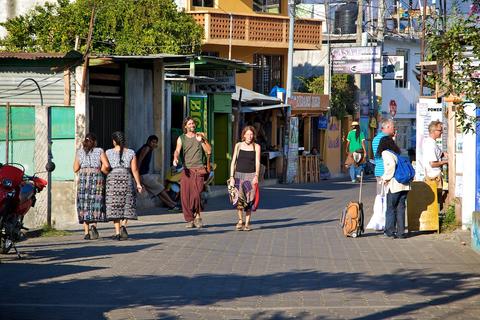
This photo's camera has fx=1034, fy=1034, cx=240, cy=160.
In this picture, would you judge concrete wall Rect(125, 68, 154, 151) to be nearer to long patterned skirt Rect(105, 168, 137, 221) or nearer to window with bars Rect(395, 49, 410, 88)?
long patterned skirt Rect(105, 168, 137, 221)

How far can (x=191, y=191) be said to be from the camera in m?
17.4

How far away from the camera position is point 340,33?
50531 millimetres

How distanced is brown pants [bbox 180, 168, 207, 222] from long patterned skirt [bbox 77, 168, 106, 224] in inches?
90.2

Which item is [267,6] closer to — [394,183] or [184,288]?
[394,183]

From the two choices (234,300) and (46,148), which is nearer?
(234,300)

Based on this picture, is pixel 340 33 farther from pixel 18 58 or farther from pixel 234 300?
pixel 234 300

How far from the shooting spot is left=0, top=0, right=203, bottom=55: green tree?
31375 mm

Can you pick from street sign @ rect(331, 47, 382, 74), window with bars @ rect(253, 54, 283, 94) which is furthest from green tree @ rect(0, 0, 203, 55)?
street sign @ rect(331, 47, 382, 74)

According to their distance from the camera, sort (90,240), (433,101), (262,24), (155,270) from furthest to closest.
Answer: (262,24), (433,101), (90,240), (155,270)

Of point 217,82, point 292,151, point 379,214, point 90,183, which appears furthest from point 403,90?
point 90,183

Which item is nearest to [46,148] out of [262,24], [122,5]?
[122,5]

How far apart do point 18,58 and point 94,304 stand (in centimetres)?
967

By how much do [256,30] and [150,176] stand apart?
20.0m

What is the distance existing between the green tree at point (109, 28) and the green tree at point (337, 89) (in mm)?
10163
